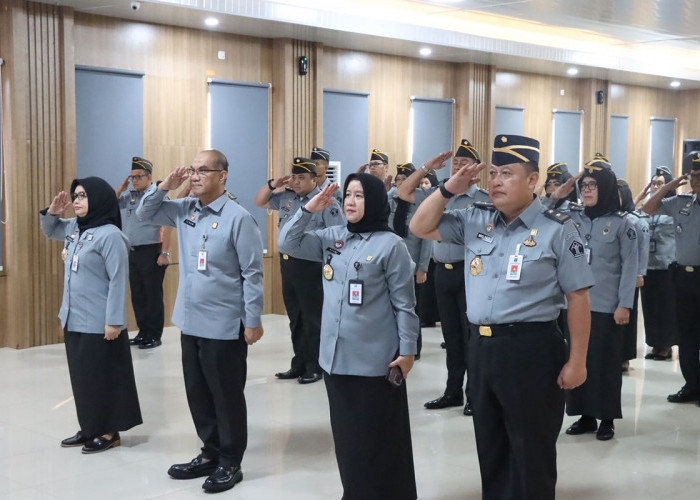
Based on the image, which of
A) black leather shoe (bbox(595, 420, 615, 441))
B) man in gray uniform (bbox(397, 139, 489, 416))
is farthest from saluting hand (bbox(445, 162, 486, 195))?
black leather shoe (bbox(595, 420, 615, 441))

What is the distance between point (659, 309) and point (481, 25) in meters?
5.86

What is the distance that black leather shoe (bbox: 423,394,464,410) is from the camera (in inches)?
261

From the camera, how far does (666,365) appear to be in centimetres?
859

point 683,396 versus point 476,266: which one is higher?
point 476,266

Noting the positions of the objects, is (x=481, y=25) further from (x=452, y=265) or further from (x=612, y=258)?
(x=612, y=258)

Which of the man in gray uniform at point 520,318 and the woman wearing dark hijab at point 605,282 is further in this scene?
the woman wearing dark hijab at point 605,282

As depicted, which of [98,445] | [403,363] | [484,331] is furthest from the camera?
[98,445]

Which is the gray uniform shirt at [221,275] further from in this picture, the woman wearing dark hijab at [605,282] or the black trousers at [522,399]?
the woman wearing dark hijab at [605,282]

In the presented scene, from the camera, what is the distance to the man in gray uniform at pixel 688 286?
6891mm

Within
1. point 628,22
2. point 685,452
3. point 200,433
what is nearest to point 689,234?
point 685,452

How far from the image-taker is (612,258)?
5.87 metres

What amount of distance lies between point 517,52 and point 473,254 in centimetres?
966

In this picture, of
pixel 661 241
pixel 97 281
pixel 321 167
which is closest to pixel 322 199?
pixel 97 281

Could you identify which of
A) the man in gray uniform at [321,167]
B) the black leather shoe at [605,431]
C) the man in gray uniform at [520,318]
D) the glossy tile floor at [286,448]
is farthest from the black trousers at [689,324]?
the man in gray uniform at [520,318]
